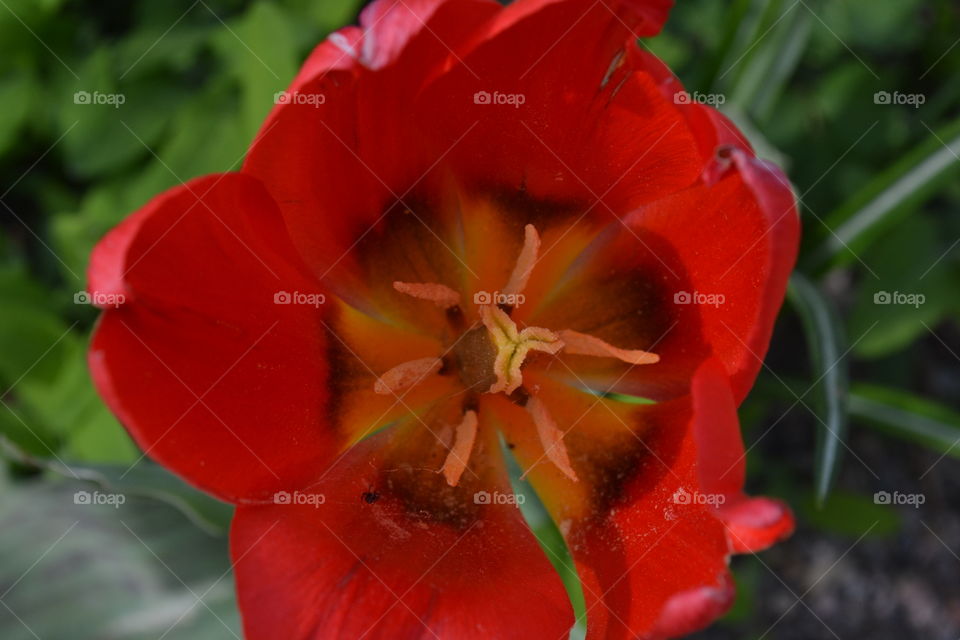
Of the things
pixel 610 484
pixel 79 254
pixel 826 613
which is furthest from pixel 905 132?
pixel 79 254

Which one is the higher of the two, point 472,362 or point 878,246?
point 472,362

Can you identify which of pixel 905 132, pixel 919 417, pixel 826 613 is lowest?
pixel 826 613

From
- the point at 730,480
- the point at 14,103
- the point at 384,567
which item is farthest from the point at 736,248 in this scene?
the point at 14,103

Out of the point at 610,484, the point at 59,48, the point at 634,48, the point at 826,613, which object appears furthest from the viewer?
the point at 826,613

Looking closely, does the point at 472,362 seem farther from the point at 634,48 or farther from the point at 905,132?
the point at 905,132

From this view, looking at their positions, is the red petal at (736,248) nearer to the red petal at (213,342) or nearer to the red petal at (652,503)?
the red petal at (652,503)

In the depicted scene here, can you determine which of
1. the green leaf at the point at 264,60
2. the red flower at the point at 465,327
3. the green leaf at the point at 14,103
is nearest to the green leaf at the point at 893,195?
the red flower at the point at 465,327

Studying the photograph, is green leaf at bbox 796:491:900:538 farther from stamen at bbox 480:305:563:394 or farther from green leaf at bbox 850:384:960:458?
stamen at bbox 480:305:563:394

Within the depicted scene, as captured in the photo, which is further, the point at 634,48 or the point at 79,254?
the point at 79,254
